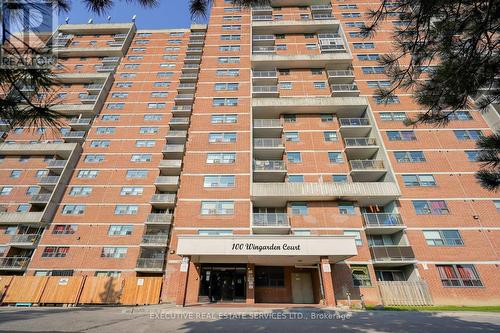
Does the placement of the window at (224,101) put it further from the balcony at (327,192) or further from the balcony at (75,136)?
the balcony at (75,136)

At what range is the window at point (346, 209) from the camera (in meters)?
21.6

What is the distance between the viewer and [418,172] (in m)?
23.1

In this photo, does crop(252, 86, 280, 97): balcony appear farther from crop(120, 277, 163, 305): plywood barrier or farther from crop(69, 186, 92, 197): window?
crop(69, 186, 92, 197): window

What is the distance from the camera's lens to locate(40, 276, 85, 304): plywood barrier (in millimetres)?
18469

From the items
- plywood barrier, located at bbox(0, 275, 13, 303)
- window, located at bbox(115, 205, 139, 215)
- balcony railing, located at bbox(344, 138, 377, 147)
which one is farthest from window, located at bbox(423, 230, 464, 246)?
plywood barrier, located at bbox(0, 275, 13, 303)

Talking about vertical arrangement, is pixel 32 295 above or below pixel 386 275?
below

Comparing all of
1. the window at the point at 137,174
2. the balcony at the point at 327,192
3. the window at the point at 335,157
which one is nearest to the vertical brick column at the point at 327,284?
the balcony at the point at 327,192

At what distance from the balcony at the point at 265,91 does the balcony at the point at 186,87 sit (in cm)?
1381

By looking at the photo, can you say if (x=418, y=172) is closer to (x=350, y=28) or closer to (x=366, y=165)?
(x=366, y=165)

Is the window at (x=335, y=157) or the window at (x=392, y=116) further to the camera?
the window at (x=392, y=116)

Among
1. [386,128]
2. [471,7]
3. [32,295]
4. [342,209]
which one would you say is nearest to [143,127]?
[32,295]

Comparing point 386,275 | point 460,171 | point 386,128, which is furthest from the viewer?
point 386,128

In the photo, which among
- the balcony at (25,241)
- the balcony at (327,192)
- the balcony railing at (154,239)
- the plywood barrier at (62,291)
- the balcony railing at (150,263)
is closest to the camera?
the plywood barrier at (62,291)

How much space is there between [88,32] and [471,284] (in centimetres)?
7032
